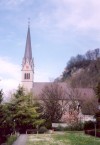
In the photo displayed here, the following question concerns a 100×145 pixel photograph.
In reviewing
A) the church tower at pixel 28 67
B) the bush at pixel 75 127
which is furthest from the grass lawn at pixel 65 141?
the church tower at pixel 28 67

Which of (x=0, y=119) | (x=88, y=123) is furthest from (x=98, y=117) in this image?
(x=0, y=119)

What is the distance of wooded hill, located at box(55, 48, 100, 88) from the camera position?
106 meters

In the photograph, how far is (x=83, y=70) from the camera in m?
118

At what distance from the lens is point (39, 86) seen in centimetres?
9650

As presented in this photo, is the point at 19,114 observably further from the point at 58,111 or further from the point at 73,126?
the point at 58,111

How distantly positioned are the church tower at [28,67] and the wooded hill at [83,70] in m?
12.7

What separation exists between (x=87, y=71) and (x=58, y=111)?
1795 inches

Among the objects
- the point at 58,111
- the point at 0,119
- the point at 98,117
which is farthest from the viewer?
the point at 58,111

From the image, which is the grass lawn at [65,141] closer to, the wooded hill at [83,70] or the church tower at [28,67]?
the church tower at [28,67]

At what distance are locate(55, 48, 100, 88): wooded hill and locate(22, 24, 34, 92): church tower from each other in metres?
12.7

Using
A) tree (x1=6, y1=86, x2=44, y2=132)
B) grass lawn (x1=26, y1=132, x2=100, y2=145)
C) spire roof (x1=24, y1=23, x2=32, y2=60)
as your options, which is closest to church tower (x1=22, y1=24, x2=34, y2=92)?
spire roof (x1=24, y1=23, x2=32, y2=60)

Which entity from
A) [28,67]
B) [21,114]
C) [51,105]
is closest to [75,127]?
[51,105]

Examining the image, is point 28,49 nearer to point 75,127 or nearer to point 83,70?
point 83,70

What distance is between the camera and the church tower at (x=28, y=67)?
322 feet
